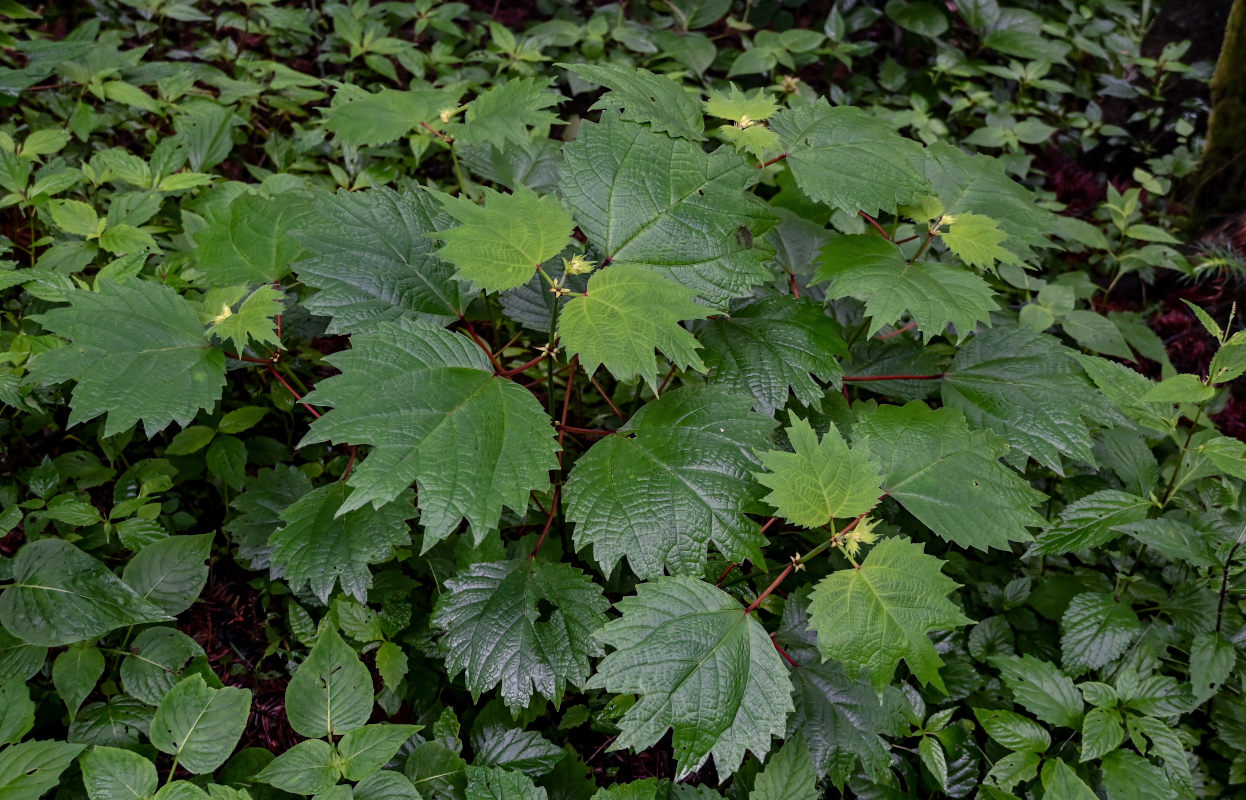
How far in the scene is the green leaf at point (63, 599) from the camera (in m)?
1.76

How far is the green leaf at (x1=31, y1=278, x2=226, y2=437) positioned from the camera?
1688mm

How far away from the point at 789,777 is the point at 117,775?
4.52 ft

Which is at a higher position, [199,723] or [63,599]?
[63,599]

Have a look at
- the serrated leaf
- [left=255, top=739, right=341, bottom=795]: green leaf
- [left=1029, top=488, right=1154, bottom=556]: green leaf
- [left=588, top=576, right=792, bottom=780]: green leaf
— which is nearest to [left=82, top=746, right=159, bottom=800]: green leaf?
[left=255, top=739, right=341, bottom=795]: green leaf

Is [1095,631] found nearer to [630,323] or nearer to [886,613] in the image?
[886,613]

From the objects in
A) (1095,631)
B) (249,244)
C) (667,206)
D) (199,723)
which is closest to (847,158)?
(667,206)

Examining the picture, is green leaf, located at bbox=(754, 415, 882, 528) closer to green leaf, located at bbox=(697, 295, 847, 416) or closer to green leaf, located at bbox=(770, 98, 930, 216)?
green leaf, located at bbox=(697, 295, 847, 416)

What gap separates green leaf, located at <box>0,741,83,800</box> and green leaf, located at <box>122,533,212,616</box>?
34 centimetres

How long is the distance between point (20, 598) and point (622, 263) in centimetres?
156

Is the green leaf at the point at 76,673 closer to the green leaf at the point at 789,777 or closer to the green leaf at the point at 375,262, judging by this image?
the green leaf at the point at 375,262

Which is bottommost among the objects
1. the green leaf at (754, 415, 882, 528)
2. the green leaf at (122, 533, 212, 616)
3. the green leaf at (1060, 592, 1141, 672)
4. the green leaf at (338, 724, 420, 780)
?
the green leaf at (1060, 592, 1141, 672)

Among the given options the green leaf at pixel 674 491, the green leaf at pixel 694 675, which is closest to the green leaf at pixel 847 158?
the green leaf at pixel 674 491

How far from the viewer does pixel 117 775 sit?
157cm

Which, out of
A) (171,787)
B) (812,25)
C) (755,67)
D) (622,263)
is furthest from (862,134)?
(812,25)
